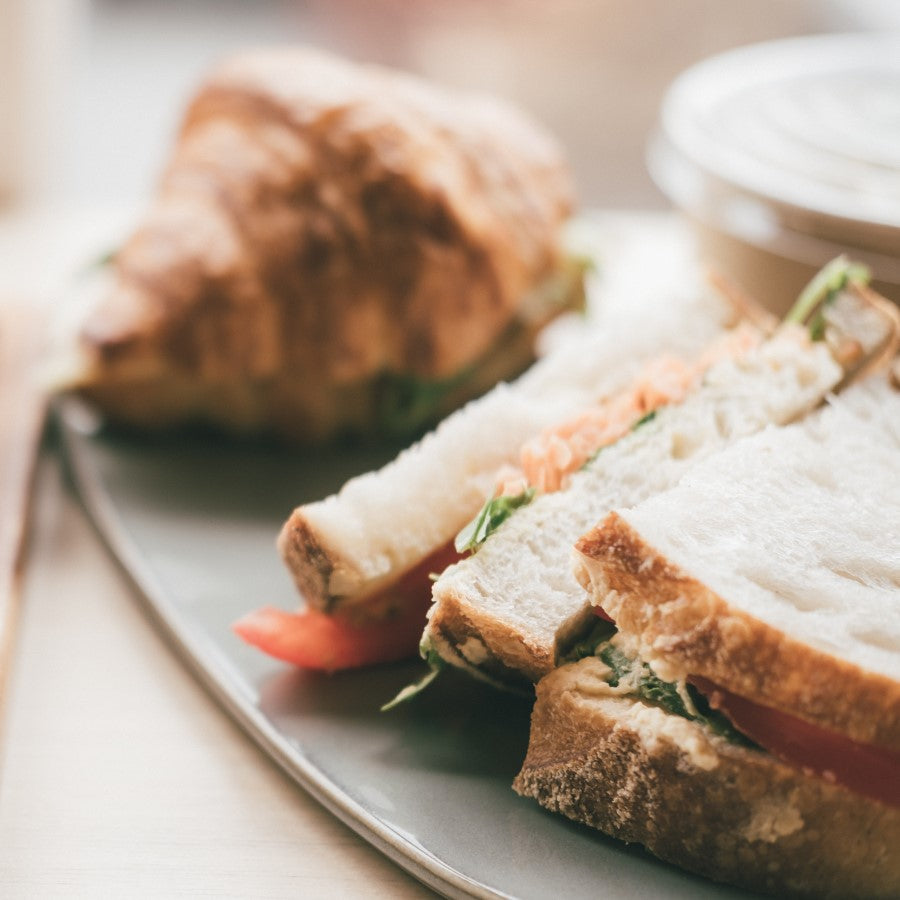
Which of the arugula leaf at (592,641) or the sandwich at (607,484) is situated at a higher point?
the sandwich at (607,484)

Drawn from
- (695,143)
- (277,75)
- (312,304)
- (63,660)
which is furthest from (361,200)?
(63,660)

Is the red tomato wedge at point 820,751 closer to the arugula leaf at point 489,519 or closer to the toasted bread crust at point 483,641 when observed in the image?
the toasted bread crust at point 483,641

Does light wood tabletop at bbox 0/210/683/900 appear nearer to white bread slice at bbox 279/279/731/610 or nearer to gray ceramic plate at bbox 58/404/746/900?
gray ceramic plate at bbox 58/404/746/900

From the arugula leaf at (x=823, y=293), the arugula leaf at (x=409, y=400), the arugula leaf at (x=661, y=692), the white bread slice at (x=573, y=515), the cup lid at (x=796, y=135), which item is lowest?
the arugula leaf at (x=409, y=400)

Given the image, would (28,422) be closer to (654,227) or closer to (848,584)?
(848,584)

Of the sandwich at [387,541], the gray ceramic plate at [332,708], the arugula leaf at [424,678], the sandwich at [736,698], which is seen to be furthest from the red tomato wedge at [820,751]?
the sandwich at [387,541]

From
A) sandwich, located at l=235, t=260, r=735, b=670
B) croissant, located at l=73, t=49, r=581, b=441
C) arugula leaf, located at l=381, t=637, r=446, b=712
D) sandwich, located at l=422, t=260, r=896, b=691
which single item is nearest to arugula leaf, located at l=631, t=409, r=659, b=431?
sandwich, located at l=422, t=260, r=896, b=691

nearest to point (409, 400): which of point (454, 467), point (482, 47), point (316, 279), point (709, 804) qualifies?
point (316, 279)

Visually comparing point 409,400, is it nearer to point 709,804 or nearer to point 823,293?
point 823,293
